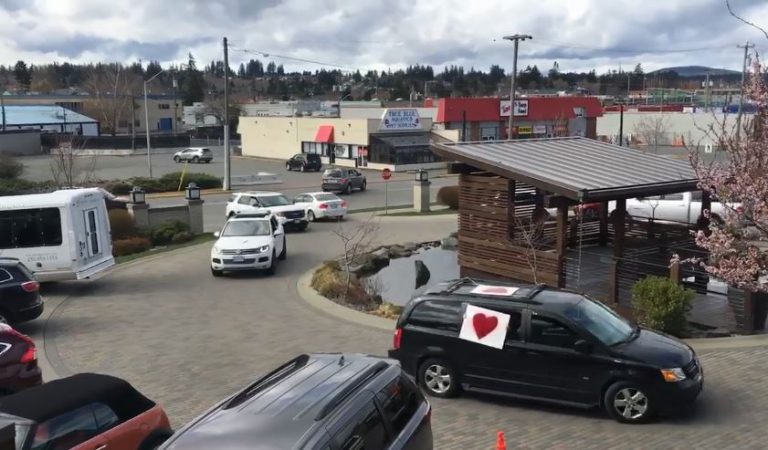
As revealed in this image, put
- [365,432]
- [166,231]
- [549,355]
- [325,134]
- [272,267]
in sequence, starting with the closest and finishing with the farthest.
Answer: [365,432] → [549,355] → [272,267] → [166,231] → [325,134]

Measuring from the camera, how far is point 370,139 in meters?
67.0

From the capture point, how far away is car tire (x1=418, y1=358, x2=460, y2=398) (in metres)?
10.7

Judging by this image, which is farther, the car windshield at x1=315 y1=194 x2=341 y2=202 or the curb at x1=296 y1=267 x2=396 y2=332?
the car windshield at x1=315 y1=194 x2=341 y2=202

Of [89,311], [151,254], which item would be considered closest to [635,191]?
[89,311]

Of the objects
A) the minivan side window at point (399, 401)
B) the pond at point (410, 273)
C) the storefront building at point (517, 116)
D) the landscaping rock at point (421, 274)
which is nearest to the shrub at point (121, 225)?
the pond at point (410, 273)

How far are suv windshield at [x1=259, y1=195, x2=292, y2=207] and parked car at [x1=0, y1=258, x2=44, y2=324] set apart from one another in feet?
Answer: 54.5

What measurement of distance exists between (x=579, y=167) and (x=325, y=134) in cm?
5367

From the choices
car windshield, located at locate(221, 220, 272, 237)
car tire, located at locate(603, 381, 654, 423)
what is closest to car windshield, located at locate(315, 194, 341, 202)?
car windshield, located at locate(221, 220, 272, 237)

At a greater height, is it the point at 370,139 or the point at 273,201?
the point at 370,139

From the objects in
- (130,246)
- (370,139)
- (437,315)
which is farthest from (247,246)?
(370,139)

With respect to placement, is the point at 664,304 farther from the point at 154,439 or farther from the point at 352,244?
the point at 352,244

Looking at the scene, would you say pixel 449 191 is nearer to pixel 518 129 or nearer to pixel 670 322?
pixel 670 322

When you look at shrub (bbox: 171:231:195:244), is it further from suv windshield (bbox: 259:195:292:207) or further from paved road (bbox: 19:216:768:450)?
suv windshield (bbox: 259:195:292:207)

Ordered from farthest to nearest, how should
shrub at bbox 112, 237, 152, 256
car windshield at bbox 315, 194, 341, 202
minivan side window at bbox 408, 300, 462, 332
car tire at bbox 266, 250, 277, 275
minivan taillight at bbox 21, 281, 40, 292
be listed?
car windshield at bbox 315, 194, 341, 202 → shrub at bbox 112, 237, 152, 256 → car tire at bbox 266, 250, 277, 275 → minivan taillight at bbox 21, 281, 40, 292 → minivan side window at bbox 408, 300, 462, 332
